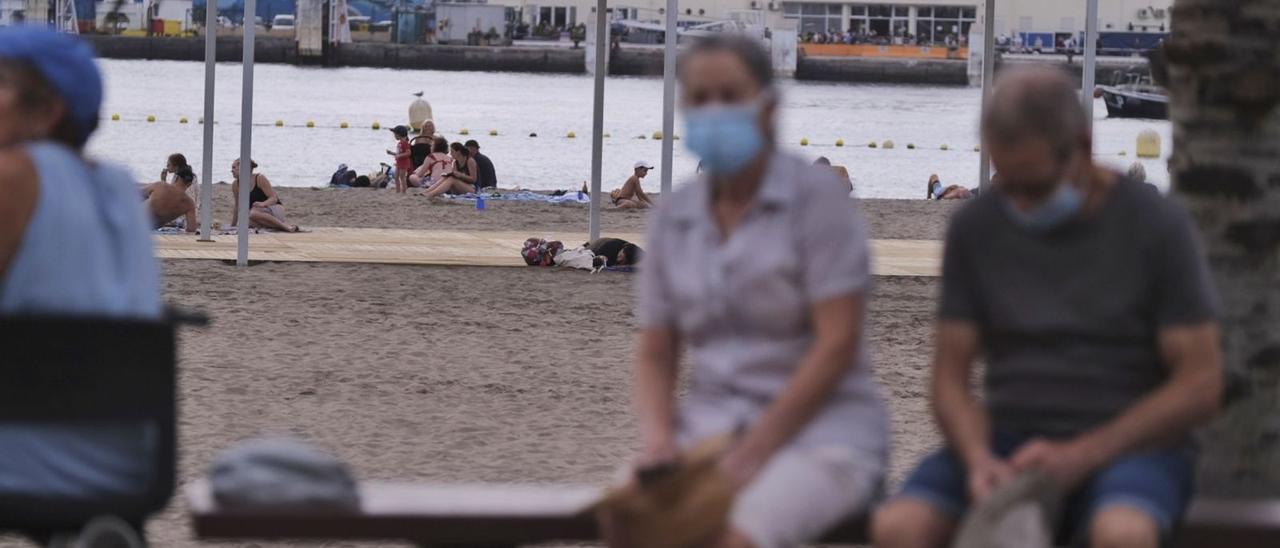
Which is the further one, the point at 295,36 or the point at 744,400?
the point at 295,36

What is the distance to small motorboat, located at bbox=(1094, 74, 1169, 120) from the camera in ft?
282

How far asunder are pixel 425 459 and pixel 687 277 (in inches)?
171

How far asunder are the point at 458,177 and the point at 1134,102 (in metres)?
66.3

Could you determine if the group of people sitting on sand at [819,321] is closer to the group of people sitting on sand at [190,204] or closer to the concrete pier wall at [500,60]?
the group of people sitting on sand at [190,204]

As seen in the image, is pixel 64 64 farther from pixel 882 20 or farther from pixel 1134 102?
pixel 882 20

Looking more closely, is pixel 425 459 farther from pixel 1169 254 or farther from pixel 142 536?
pixel 1169 254

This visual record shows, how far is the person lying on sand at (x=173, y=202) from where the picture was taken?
54.6 ft

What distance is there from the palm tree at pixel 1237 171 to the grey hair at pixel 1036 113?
1208mm

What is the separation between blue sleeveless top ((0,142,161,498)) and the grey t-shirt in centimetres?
145

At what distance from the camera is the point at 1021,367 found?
3.63 meters

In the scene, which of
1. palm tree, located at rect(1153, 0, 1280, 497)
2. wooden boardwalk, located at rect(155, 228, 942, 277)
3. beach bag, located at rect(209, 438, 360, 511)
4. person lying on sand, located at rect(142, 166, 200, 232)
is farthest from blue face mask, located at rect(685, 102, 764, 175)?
person lying on sand, located at rect(142, 166, 200, 232)

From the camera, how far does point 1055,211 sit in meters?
3.53

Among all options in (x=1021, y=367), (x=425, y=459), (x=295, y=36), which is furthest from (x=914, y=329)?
(x=295, y=36)

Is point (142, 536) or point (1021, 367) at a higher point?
→ point (1021, 367)
